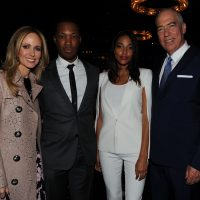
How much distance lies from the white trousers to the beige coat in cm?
69

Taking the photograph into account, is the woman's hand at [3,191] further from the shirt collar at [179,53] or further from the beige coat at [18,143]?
the shirt collar at [179,53]

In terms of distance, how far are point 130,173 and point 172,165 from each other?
0.42m

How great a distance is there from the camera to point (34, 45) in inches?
91.7

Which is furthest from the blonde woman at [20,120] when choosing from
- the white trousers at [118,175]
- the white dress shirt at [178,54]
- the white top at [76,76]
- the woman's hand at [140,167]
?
the white dress shirt at [178,54]

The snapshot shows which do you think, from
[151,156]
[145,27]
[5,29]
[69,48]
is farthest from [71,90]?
[145,27]

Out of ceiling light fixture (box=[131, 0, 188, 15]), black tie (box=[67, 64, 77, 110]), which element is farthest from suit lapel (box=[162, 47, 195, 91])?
ceiling light fixture (box=[131, 0, 188, 15])

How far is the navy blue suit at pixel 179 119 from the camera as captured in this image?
7.20ft

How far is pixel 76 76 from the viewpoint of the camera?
2.68 m

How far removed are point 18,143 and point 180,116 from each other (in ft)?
3.99

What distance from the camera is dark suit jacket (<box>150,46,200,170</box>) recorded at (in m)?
2.19

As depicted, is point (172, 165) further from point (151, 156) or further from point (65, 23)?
point (65, 23)

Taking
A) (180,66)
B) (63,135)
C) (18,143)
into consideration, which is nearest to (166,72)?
(180,66)

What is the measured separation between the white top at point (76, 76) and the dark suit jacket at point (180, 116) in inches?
26.8

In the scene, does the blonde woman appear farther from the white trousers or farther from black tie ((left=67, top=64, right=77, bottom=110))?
the white trousers
